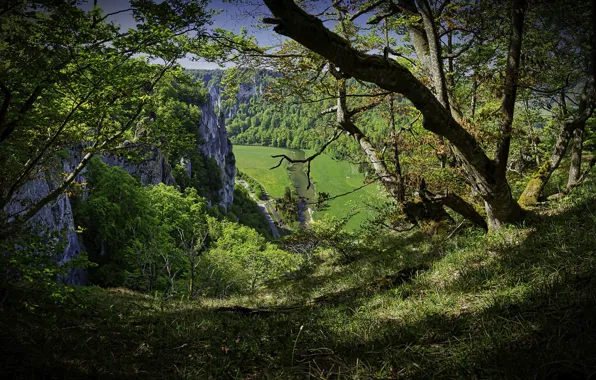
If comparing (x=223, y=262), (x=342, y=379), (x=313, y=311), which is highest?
(x=342, y=379)

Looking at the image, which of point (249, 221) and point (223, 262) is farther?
point (249, 221)

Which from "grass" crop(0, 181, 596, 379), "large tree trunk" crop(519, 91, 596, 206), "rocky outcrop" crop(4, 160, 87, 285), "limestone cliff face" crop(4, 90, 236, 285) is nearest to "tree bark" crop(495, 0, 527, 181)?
"grass" crop(0, 181, 596, 379)

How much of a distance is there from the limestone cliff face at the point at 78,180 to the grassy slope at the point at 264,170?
1834 cm

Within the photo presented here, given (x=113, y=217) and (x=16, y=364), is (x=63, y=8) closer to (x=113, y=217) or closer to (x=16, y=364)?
(x=16, y=364)

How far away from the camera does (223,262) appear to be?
2511 centimetres

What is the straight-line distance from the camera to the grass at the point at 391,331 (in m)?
2.27

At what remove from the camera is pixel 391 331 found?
3174 millimetres

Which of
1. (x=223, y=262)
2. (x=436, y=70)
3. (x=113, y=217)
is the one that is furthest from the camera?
(x=113, y=217)

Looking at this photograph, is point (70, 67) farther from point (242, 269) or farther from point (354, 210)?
point (242, 269)

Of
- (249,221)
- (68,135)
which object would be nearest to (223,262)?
(68,135)

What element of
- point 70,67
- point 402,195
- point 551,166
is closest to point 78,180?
point 70,67

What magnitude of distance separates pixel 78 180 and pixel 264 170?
123336 millimetres

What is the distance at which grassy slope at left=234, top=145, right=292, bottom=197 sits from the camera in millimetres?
125625

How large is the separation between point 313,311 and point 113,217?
3298cm
